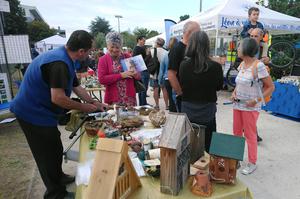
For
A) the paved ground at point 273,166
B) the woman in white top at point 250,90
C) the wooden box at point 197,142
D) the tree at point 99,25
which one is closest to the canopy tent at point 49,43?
the paved ground at point 273,166

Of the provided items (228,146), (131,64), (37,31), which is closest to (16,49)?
(131,64)

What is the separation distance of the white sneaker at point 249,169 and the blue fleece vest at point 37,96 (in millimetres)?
2186

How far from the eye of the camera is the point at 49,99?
1884 mm

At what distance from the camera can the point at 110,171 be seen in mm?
1061

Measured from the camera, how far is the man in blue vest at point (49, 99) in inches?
67.8

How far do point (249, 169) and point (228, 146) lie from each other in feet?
5.80

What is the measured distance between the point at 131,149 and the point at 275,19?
6921 millimetres

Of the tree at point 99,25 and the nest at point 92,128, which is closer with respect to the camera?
the nest at point 92,128

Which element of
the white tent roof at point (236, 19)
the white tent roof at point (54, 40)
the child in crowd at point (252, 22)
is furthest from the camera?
the white tent roof at point (54, 40)

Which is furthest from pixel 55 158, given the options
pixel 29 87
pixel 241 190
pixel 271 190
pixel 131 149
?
pixel 271 190

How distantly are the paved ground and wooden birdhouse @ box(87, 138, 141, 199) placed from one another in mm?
1757

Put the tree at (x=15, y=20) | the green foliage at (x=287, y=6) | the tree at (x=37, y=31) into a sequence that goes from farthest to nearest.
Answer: the tree at (x=37, y=31), the tree at (x=15, y=20), the green foliage at (x=287, y=6)

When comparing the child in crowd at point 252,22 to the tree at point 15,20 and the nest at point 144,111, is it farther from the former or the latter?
the tree at point 15,20

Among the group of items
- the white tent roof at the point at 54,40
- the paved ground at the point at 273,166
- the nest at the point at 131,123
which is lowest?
the paved ground at the point at 273,166
